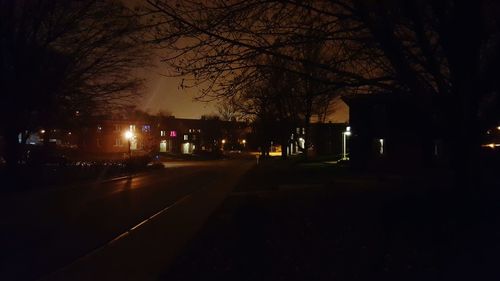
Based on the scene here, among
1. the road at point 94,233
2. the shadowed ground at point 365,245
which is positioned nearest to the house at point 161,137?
the road at point 94,233

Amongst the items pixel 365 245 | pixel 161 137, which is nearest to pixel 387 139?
pixel 365 245

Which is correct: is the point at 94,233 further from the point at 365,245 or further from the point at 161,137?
the point at 161,137

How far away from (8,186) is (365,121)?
22486mm

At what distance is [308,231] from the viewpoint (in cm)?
884

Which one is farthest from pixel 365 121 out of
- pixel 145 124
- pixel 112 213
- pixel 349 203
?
pixel 145 124

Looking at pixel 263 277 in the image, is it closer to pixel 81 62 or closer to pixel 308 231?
pixel 308 231

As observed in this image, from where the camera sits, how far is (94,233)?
40.8 feet

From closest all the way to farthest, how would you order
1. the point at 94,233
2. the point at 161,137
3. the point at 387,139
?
the point at 94,233 < the point at 387,139 < the point at 161,137

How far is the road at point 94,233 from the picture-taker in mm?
8516

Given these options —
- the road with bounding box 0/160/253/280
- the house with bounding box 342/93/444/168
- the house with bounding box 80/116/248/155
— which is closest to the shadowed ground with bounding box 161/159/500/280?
the road with bounding box 0/160/253/280

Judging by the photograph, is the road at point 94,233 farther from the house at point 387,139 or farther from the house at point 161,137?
the house at point 161,137

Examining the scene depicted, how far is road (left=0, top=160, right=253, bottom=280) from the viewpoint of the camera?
8.52 metres

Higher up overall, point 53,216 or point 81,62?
point 81,62

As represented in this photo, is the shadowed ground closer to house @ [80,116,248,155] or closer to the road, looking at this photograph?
the road
